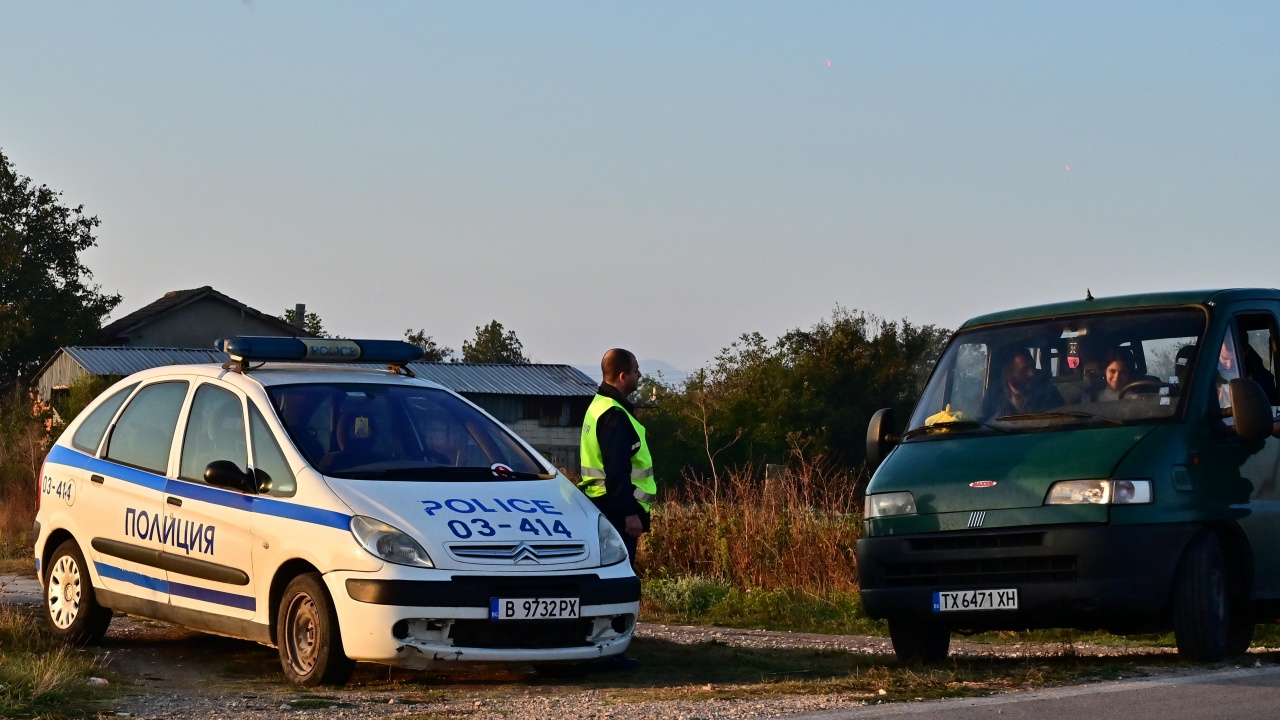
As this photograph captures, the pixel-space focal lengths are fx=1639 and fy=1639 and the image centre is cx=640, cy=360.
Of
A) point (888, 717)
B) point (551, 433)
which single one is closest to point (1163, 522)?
point (888, 717)

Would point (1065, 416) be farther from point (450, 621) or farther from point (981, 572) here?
point (450, 621)

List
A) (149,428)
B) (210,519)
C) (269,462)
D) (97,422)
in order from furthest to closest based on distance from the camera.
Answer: (97,422), (149,428), (210,519), (269,462)

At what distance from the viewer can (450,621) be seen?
798 centimetres

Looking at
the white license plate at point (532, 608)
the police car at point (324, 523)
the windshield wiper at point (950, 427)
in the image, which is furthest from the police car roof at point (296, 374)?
the windshield wiper at point (950, 427)

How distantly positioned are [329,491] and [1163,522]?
4.28 meters

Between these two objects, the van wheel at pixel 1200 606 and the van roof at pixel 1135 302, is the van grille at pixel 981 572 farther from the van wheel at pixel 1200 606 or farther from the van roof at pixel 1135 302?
the van roof at pixel 1135 302

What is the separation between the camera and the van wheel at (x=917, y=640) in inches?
368

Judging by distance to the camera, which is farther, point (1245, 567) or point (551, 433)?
point (551, 433)

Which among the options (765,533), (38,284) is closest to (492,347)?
(38,284)

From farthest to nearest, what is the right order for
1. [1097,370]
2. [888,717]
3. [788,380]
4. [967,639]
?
A: [788,380] → [967,639] → [1097,370] → [888,717]

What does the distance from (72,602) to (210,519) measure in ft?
5.29

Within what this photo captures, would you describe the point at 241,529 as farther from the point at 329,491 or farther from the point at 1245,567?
the point at 1245,567

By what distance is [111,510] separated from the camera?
31.8 feet

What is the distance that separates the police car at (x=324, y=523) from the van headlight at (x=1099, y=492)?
2.26 metres
